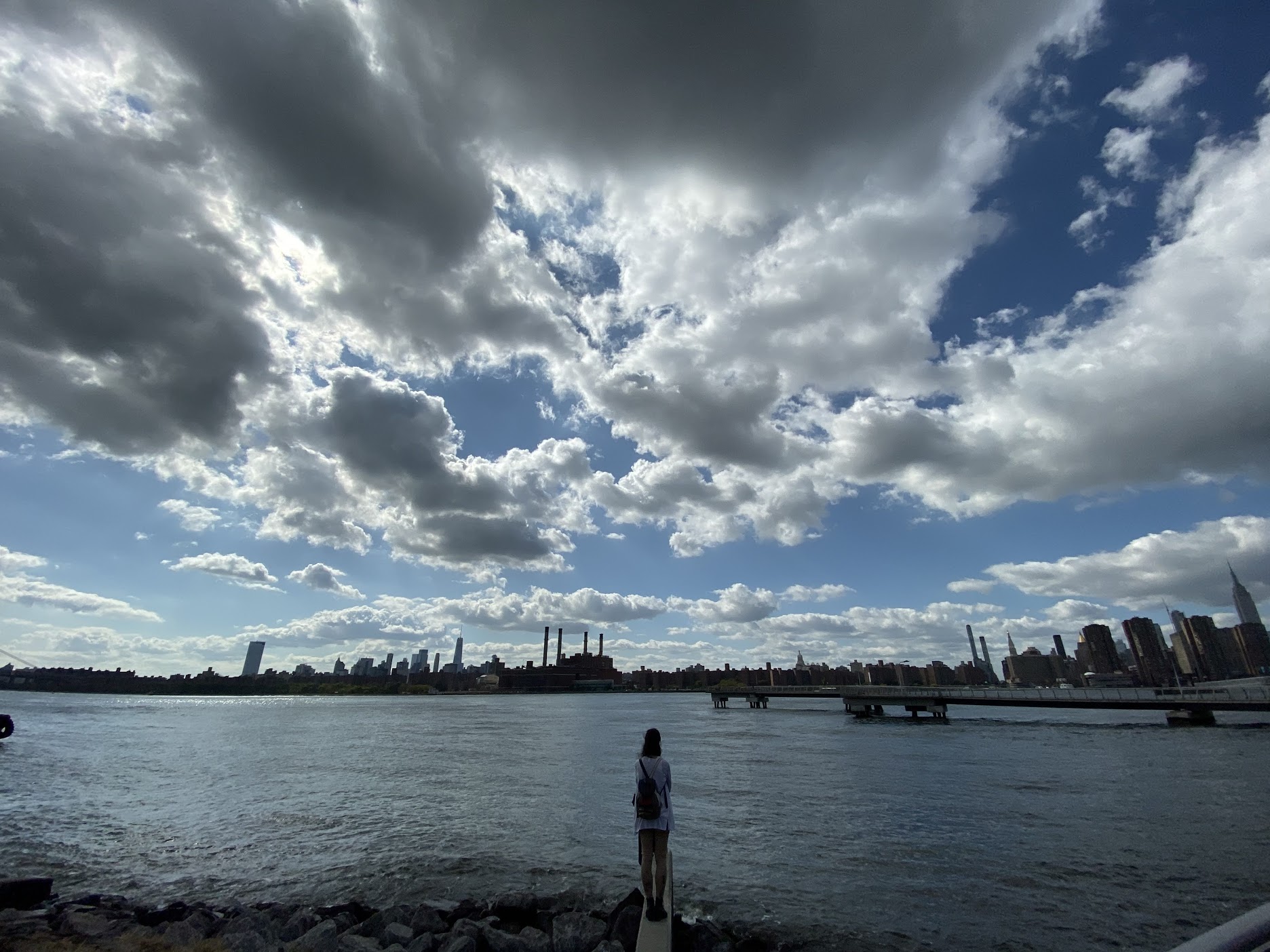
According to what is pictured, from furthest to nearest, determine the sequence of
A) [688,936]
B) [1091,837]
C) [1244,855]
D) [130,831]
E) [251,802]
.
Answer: [251,802] < [130,831] < [1091,837] < [1244,855] < [688,936]

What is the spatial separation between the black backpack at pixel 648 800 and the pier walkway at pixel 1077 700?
7663 centimetres

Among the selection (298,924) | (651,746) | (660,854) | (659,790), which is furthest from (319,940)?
(651,746)

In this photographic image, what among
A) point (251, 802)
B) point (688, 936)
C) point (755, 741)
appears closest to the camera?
point (688, 936)

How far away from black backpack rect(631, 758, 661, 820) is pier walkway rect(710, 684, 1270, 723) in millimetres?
76630

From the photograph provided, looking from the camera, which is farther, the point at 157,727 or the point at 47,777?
the point at 157,727

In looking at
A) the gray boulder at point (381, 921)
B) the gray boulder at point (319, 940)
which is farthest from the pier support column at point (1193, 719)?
the gray boulder at point (319, 940)

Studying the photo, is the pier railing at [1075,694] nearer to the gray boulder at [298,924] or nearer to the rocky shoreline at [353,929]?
the rocky shoreline at [353,929]

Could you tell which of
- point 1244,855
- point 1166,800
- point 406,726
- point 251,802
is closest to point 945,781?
point 1166,800

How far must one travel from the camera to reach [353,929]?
11.7 metres

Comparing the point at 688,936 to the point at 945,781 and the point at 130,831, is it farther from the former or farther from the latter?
the point at 945,781

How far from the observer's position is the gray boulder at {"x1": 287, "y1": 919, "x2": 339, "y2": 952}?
34.7 ft

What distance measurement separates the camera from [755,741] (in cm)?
5525

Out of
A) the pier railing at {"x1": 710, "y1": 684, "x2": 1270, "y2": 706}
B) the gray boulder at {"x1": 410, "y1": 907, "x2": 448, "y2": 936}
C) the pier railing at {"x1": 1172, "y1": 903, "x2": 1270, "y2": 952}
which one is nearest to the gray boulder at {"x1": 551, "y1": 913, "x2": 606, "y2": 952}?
the gray boulder at {"x1": 410, "y1": 907, "x2": 448, "y2": 936}

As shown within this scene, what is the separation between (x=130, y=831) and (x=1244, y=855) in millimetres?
35856
